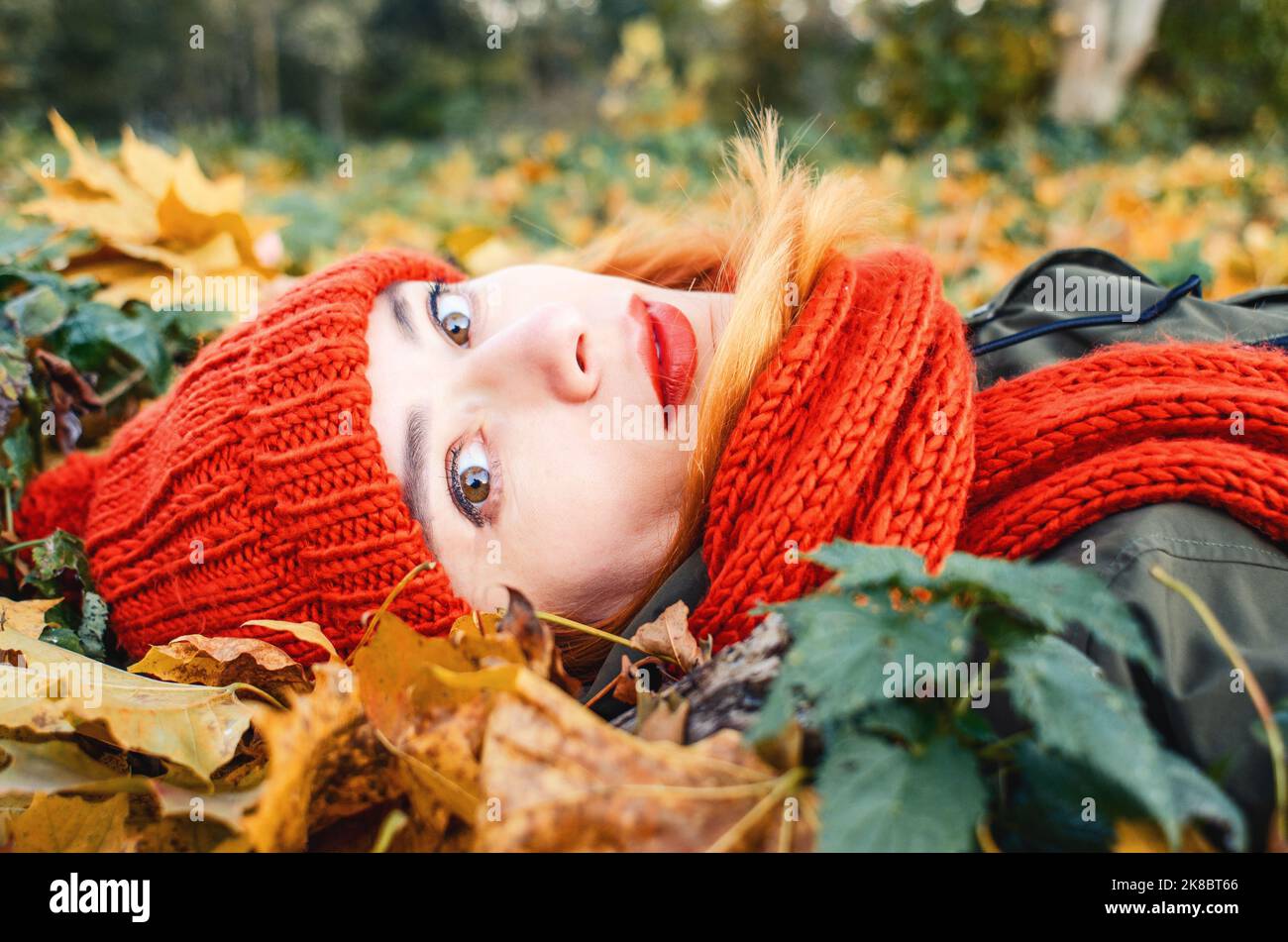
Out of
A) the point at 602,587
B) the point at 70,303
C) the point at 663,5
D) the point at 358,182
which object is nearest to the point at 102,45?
the point at 663,5

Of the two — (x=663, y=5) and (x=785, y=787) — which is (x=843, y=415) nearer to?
(x=785, y=787)

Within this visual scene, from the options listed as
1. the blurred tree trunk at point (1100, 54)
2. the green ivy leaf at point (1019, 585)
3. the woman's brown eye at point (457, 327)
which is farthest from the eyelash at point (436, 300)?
the blurred tree trunk at point (1100, 54)

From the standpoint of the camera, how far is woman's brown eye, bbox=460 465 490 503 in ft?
4.67

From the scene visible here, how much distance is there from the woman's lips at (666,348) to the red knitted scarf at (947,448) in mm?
207

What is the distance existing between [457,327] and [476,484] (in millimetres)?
354

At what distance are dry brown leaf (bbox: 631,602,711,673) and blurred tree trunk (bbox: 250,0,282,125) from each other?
21.5 m

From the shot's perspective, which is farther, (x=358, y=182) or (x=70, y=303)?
(x=358, y=182)

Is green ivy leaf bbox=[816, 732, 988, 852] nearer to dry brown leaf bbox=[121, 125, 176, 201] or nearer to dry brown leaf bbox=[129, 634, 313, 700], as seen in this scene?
dry brown leaf bbox=[129, 634, 313, 700]

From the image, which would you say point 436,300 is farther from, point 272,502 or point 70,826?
point 70,826

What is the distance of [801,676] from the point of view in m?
0.73

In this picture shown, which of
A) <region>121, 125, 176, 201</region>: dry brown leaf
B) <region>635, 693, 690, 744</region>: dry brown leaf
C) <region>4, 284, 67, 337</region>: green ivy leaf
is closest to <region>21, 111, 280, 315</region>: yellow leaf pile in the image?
<region>121, 125, 176, 201</region>: dry brown leaf

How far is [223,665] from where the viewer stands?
4.15 feet

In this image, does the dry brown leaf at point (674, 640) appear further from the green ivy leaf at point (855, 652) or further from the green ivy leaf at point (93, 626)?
the green ivy leaf at point (93, 626)

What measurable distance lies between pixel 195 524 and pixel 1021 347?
1.53 meters
